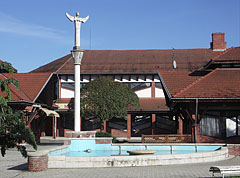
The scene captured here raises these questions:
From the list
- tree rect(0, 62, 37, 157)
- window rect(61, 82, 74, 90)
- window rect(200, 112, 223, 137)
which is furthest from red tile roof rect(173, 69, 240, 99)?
window rect(61, 82, 74, 90)

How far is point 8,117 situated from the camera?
747 cm

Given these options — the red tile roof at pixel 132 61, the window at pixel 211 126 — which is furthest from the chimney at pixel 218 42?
the window at pixel 211 126

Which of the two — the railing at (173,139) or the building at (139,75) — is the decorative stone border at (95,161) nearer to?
the railing at (173,139)

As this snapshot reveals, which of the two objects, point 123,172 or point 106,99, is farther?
point 106,99

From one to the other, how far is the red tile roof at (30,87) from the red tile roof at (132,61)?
12103mm

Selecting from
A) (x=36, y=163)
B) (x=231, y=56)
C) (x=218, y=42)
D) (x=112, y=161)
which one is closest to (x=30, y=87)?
(x=231, y=56)

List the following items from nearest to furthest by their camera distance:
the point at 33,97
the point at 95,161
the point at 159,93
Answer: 1. the point at 95,161
2. the point at 33,97
3. the point at 159,93

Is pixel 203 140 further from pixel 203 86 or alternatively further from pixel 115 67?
pixel 115 67

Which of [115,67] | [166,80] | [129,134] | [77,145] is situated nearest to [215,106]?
[166,80]

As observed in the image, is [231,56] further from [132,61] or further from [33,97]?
[132,61]

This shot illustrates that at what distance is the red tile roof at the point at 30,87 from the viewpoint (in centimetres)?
2959

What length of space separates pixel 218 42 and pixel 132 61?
11656mm

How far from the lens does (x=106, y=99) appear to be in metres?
37.0

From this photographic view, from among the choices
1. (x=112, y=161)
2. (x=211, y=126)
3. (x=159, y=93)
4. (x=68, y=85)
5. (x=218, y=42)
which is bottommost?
(x=112, y=161)
